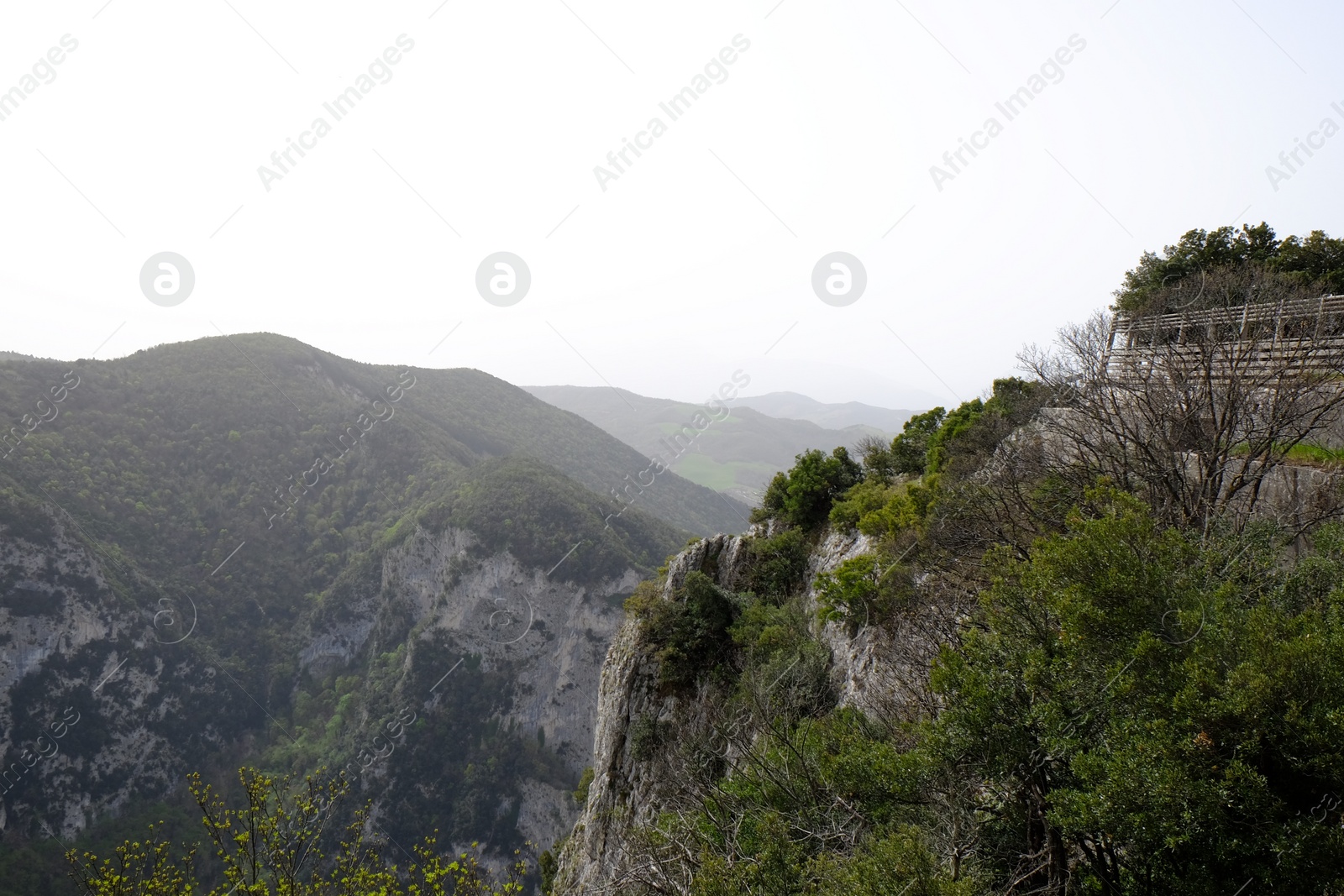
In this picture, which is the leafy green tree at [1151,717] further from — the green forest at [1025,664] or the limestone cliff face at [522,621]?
the limestone cliff face at [522,621]

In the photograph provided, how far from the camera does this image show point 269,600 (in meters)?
78.6

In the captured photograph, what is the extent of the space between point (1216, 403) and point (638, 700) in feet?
56.2

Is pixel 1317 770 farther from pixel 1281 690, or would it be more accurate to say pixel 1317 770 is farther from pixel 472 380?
pixel 472 380

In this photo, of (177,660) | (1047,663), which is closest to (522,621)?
(177,660)

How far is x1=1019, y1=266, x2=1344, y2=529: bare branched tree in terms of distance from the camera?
1048cm

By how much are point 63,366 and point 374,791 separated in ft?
225

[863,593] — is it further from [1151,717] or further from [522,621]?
[522,621]

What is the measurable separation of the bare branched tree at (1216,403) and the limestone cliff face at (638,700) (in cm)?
630

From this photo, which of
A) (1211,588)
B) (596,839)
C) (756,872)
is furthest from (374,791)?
(1211,588)

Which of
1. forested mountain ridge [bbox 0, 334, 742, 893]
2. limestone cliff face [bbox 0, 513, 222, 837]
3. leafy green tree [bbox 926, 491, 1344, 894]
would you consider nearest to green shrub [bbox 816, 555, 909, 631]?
leafy green tree [bbox 926, 491, 1344, 894]

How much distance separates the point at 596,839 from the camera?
60.1 feet

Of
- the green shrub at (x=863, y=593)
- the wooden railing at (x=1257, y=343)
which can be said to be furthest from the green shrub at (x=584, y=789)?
the wooden railing at (x=1257, y=343)

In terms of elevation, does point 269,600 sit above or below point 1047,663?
below

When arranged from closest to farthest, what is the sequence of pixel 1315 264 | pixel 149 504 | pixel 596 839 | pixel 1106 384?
pixel 1106 384
pixel 1315 264
pixel 596 839
pixel 149 504
